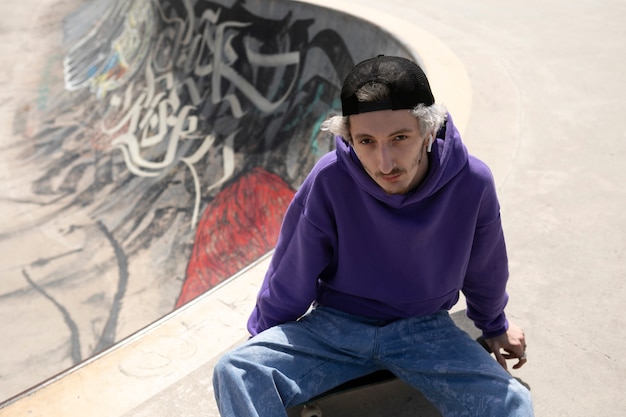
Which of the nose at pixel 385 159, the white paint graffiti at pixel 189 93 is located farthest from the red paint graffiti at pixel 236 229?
the nose at pixel 385 159

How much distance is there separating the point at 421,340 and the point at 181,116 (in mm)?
→ 8284

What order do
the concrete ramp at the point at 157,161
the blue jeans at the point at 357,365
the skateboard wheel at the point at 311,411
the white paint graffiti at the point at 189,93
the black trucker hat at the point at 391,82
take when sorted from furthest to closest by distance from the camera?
the white paint graffiti at the point at 189,93 < the concrete ramp at the point at 157,161 < the skateboard wheel at the point at 311,411 < the blue jeans at the point at 357,365 < the black trucker hat at the point at 391,82

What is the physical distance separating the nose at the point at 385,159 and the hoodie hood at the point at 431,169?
11cm

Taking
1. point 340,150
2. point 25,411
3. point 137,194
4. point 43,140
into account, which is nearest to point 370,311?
point 340,150

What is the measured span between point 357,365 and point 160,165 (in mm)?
7509

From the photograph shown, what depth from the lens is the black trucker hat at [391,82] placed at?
200 cm

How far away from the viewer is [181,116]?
33.2 feet

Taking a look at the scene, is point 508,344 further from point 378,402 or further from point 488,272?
point 378,402

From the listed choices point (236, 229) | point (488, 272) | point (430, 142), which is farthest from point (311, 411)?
point (236, 229)

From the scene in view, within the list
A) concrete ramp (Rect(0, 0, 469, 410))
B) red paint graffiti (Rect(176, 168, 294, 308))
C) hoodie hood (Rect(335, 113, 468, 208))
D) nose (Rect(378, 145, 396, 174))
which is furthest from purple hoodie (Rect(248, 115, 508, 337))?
red paint graffiti (Rect(176, 168, 294, 308))

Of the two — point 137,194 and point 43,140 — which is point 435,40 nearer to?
point 137,194

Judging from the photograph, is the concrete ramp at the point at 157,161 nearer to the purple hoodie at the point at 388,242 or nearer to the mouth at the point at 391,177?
the purple hoodie at the point at 388,242

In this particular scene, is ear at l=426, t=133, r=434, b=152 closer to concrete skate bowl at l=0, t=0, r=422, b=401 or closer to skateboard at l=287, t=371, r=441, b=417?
skateboard at l=287, t=371, r=441, b=417

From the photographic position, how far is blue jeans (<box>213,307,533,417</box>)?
6.89 ft
